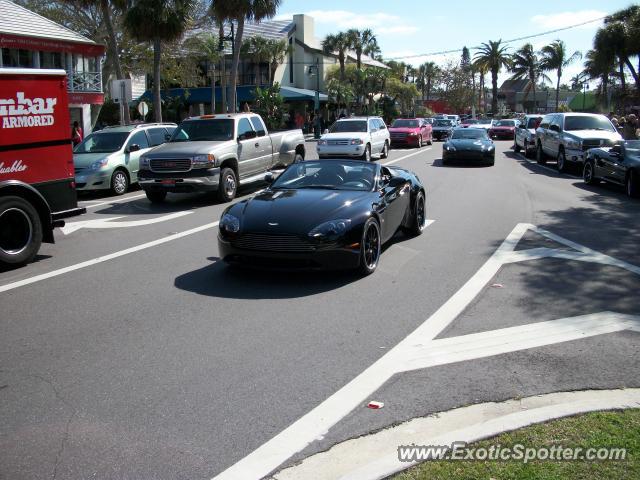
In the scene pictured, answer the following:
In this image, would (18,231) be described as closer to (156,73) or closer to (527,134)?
(156,73)

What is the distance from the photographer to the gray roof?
1121 inches

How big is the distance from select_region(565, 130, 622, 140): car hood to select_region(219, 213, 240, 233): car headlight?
Result: 16.0 metres

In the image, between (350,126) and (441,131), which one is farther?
(441,131)

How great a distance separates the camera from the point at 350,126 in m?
25.4

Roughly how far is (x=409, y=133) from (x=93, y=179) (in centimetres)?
2070

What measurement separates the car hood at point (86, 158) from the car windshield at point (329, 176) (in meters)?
8.81

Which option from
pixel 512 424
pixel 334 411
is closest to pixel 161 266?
pixel 334 411

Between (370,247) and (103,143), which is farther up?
(103,143)

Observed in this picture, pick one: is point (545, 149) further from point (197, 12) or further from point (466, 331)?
point (197, 12)

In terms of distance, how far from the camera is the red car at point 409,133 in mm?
33719

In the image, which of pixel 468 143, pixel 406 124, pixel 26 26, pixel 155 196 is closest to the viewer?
pixel 155 196

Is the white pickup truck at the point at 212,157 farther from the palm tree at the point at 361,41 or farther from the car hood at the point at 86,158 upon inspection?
the palm tree at the point at 361,41

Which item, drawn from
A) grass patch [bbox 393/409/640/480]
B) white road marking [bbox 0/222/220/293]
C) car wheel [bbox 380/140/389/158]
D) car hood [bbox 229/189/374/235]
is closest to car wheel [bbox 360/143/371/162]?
car wheel [bbox 380/140/389/158]

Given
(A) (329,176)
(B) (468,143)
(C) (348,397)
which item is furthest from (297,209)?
(B) (468,143)
